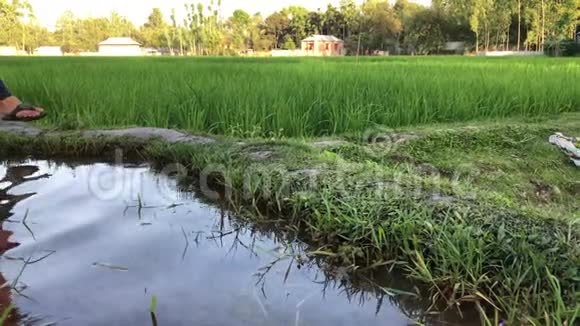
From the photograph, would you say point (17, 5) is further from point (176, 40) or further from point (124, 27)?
point (124, 27)

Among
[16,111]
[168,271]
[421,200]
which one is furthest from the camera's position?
[16,111]

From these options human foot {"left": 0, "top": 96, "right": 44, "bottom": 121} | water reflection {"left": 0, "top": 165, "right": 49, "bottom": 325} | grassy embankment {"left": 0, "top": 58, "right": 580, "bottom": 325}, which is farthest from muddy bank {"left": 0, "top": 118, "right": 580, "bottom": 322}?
human foot {"left": 0, "top": 96, "right": 44, "bottom": 121}

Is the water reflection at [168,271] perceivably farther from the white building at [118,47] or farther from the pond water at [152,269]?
the white building at [118,47]

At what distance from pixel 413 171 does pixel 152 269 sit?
4.80ft

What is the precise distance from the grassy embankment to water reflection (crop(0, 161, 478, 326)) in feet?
0.44

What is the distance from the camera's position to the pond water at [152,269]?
127 cm

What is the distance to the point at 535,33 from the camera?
30797 mm

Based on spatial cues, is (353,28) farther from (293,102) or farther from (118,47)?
(293,102)

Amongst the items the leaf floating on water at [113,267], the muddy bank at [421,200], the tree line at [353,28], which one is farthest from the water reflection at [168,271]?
the tree line at [353,28]

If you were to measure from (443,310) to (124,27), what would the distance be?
70766 mm

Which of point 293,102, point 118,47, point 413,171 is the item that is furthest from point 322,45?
point 413,171

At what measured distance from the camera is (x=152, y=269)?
151 cm

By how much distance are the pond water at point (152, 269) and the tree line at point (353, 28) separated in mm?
28814

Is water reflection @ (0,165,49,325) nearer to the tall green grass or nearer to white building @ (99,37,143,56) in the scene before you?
the tall green grass
